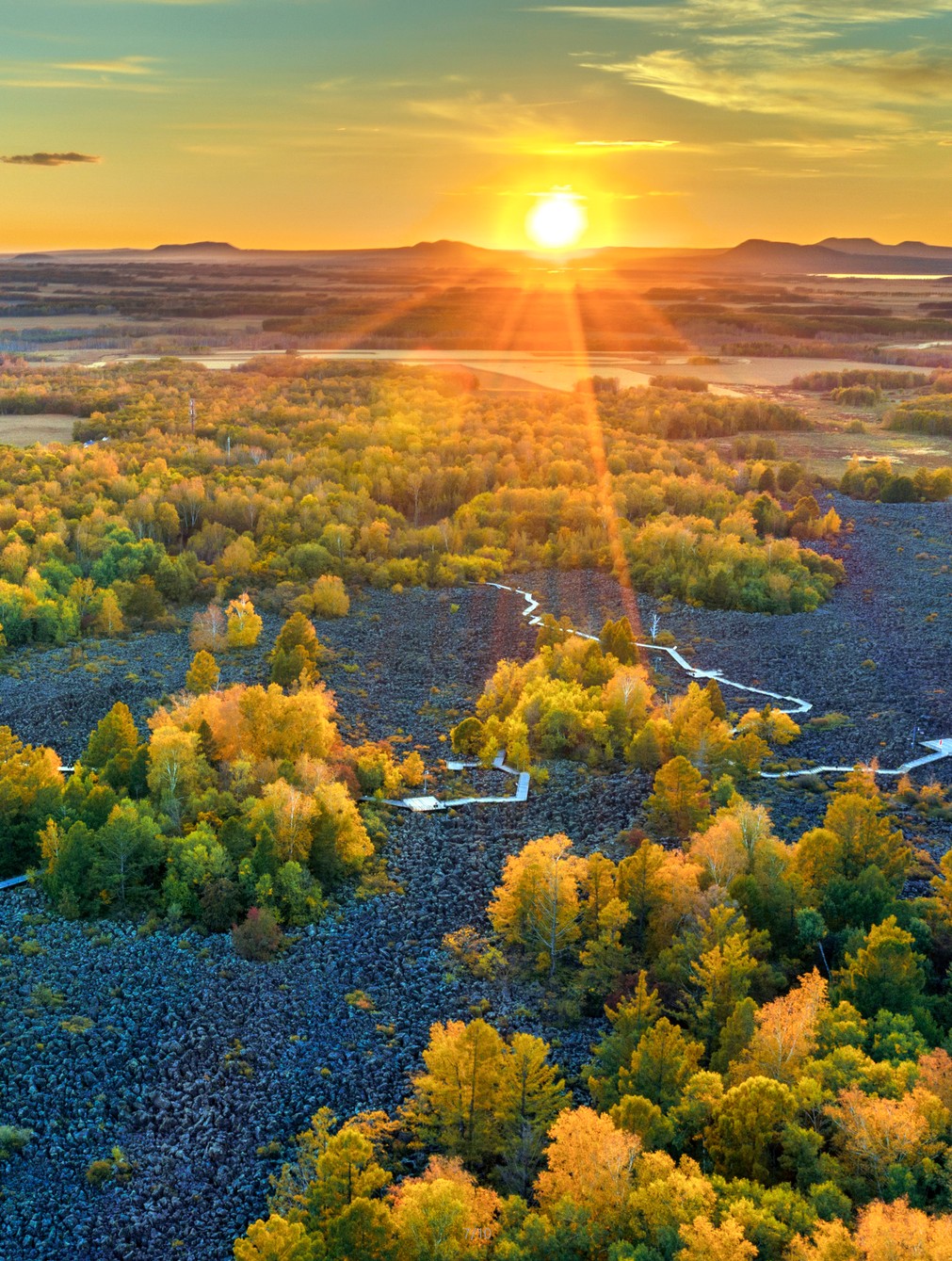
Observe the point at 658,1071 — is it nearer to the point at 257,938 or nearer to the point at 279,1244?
the point at 279,1244

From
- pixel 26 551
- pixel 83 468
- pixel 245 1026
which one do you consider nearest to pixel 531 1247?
pixel 245 1026

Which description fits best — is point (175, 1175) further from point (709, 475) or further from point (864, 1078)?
point (709, 475)

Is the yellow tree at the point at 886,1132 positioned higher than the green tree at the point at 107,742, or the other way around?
the green tree at the point at 107,742

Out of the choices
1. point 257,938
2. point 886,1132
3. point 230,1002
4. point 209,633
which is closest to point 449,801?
point 257,938

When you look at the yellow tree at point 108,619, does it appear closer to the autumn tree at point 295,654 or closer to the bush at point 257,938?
the autumn tree at point 295,654

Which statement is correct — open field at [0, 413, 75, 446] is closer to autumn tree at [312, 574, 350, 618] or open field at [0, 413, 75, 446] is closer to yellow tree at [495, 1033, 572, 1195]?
autumn tree at [312, 574, 350, 618]

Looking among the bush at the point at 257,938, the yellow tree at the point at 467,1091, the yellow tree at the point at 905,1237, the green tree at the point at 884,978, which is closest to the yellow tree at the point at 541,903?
the bush at the point at 257,938
